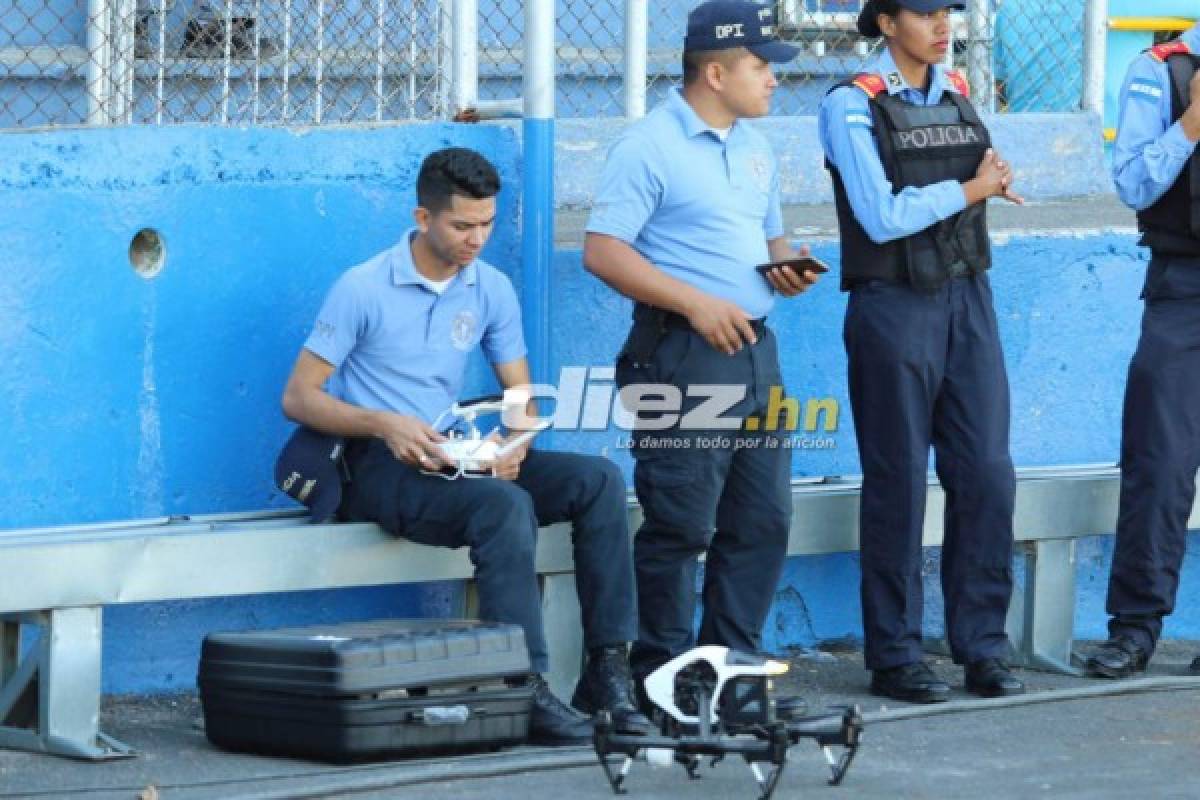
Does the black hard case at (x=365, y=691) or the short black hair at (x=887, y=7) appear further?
the short black hair at (x=887, y=7)

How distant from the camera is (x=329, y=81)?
6.80m

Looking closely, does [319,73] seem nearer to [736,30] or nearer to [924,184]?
[736,30]

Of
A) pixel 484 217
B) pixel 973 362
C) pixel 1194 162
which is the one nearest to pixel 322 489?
pixel 484 217

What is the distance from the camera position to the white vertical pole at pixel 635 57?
7.77 meters

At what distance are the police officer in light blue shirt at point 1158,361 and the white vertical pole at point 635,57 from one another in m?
1.78

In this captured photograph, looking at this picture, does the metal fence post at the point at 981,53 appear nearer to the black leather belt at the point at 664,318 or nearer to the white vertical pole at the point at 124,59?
the black leather belt at the point at 664,318

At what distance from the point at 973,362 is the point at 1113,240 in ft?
4.05

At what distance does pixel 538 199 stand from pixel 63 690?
6.29ft

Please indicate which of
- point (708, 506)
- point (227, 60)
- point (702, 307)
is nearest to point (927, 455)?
point (708, 506)

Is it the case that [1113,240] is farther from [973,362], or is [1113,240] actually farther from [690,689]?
[690,689]

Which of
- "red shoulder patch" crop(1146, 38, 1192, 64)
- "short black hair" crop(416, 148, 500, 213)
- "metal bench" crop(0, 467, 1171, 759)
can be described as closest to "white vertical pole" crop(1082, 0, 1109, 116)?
"red shoulder patch" crop(1146, 38, 1192, 64)

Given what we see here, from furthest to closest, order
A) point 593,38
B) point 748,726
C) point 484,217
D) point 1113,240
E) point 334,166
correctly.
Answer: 1. point 593,38
2. point 1113,240
3. point 334,166
4. point 484,217
5. point 748,726

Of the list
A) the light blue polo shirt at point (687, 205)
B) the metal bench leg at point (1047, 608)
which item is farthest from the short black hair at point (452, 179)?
the metal bench leg at point (1047, 608)

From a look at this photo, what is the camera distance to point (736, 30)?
6.05 meters
